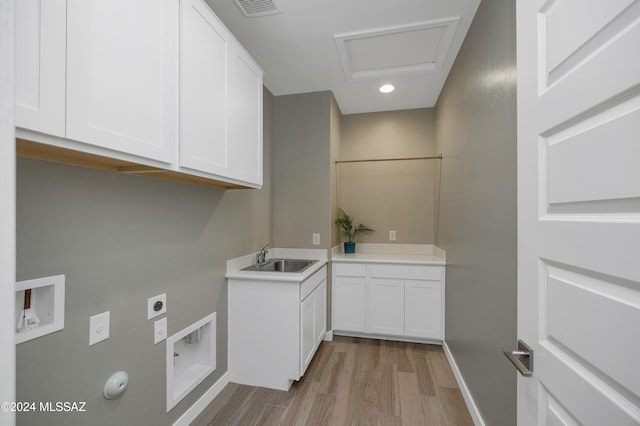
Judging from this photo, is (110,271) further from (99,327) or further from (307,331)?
(307,331)

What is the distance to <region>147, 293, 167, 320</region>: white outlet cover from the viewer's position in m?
1.43

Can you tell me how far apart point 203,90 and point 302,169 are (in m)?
1.61

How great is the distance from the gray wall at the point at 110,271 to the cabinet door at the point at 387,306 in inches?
65.2

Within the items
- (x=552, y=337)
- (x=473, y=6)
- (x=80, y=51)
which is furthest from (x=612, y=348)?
(x=473, y=6)

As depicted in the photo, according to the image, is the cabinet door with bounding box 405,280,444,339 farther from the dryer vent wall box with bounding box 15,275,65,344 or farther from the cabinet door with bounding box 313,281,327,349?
the dryer vent wall box with bounding box 15,275,65,344

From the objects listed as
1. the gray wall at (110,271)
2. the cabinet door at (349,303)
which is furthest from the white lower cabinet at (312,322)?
the gray wall at (110,271)

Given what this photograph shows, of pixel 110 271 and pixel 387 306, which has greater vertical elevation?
pixel 110 271

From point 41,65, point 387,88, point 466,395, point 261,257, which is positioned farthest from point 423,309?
point 41,65

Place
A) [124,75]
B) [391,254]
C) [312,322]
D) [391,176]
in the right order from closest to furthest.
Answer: [124,75] < [312,322] < [391,254] < [391,176]

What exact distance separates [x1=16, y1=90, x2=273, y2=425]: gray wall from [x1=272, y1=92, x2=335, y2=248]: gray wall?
1142 mm

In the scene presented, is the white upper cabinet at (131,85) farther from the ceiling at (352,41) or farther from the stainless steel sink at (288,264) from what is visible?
the stainless steel sink at (288,264)

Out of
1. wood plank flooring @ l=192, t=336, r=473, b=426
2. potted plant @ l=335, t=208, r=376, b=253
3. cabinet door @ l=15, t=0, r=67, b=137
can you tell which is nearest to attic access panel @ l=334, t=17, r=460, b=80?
potted plant @ l=335, t=208, r=376, b=253

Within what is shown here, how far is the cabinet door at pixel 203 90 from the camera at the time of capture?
130 cm

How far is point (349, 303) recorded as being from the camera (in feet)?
9.67
